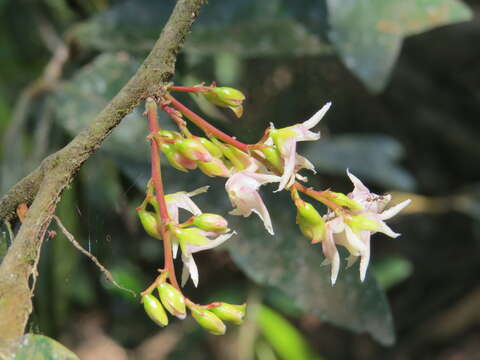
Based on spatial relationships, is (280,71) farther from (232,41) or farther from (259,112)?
(232,41)

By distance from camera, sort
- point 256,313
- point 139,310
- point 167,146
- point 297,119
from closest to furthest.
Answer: point 167,146
point 256,313
point 139,310
point 297,119

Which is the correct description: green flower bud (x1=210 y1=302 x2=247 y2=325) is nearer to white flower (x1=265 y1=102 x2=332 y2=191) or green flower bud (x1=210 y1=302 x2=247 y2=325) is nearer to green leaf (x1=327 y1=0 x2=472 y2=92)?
white flower (x1=265 y1=102 x2=332 y2=191)

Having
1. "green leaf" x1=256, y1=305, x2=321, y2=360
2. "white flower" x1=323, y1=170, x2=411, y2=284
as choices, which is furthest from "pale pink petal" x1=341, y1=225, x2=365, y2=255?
"green leaf" x1=256, y1=305, x2=321, y2=360

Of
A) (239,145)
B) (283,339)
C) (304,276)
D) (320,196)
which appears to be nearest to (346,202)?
(320,196)

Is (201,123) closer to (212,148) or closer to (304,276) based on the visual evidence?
(212,148)

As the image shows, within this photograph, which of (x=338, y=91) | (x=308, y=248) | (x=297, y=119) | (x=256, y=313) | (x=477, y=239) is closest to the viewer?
(x=308, y=248)

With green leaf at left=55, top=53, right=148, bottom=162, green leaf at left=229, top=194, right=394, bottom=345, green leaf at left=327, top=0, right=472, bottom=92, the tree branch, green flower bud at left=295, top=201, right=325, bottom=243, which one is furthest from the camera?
green leaf at left=55, top=53, right=148, bottom=162

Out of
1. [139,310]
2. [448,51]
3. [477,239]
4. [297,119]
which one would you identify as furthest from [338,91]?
[139,310]
